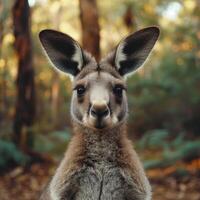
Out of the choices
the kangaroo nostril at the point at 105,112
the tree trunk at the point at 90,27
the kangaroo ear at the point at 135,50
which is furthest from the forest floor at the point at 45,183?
the kangaroo nostril at the point at 105,112

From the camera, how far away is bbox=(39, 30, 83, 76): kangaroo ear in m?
4.66

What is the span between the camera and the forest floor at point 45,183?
8922 mm

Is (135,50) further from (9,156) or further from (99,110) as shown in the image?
(9,156)

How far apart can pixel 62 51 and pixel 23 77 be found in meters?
7.02

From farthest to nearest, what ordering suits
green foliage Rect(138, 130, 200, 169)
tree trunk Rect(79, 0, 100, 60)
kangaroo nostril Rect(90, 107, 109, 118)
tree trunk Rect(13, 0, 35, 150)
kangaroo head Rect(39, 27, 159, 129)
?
tree trunk Rect(13, 0, 35, 150), green foliage Rect(138, 130, 200, 169), tree trunk Rect(79, 0, 100, 60), kangaroo head Rect(39, 27, 159, 129), kangaroo nostril Rect(90, 107, 109, 118)

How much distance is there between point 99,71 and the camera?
450 cm

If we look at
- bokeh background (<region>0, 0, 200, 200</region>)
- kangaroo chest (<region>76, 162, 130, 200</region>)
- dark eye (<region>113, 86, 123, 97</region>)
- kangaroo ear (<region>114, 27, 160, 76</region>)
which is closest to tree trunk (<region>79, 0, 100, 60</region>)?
bokeh background (<region>0, 0, 200, 200</region>)

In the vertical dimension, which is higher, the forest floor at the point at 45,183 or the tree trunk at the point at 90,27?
the tree trunk at the point at 90,27

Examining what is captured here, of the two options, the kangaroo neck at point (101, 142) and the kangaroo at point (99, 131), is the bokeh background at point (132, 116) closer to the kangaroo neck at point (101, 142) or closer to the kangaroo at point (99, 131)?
the kangaroo at point (99, 131)

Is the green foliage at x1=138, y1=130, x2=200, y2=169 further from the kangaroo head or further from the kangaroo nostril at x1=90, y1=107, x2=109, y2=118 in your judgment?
the kangaroo nostril at x1=90, y1=107, x2=109, y2=118

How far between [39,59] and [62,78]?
1771 mm

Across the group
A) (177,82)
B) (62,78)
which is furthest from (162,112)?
(62,78)

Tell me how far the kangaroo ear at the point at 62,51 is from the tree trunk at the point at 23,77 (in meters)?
6.33

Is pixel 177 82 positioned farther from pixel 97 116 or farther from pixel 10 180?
pixel 97 116
